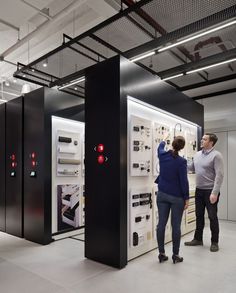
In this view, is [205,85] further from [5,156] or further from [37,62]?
[5,156]

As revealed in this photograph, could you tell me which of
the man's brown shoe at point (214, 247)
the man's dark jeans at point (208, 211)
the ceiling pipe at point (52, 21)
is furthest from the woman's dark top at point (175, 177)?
the ceiling pipe at point (52, 21)

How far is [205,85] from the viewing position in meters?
6.40

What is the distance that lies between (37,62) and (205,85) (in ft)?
13.2

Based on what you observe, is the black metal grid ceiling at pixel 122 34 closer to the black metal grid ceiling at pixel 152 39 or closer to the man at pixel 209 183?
the black metal grid ceiling at pixel 152 39

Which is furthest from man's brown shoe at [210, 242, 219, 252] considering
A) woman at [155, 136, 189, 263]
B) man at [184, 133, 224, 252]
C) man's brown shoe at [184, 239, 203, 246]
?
woman at [155, 136, 189, 263]

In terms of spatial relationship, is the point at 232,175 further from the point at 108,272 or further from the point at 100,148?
the point at 108,272

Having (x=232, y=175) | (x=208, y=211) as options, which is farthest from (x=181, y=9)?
(x=232, y=175)

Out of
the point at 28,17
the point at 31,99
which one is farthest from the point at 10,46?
the point at 31,99

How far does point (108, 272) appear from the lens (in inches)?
120

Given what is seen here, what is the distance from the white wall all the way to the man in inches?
113

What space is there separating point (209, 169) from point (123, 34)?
2.69 metres

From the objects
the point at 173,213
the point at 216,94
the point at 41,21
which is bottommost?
the point at 173,213

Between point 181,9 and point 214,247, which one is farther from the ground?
point 181,9

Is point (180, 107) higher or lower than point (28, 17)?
lower
